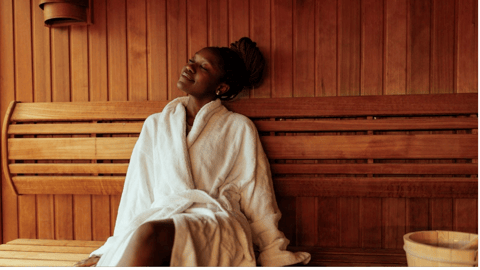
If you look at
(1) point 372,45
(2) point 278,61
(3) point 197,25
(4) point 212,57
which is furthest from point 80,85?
(1) point 372,45

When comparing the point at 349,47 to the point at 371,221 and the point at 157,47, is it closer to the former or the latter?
the point at 371,221

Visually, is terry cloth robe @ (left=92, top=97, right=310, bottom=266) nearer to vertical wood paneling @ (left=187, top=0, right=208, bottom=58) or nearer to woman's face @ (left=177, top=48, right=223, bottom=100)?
woman's face @ (left=177, top=48, right=223, bottom=100)

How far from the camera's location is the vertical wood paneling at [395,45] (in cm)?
188

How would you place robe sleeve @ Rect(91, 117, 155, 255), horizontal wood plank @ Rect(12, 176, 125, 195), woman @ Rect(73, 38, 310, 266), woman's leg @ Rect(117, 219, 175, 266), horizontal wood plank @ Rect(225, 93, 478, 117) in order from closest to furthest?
1. woman's leg @ Rect(117, 219, 175, 266)
2. woman @ Rect(73, 38, 310, 266)
3. robe sleeve @ Rect(91, 117, 155, 255)
4. horizontal wood plank @ Rect(225, 93, 478, 117)
5. horizontal wood plank @ Rect(12, 176, 125, 195)

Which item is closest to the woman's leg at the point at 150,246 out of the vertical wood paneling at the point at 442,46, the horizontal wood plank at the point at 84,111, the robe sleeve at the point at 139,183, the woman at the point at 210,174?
the woman at the point at 210,174

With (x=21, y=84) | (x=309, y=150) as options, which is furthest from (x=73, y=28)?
(x=309, y=150)

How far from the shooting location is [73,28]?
2.13 metres

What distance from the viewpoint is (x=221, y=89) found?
6.02ft

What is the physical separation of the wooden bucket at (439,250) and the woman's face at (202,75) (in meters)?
1.02

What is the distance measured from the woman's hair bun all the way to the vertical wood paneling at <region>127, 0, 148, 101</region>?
51cm

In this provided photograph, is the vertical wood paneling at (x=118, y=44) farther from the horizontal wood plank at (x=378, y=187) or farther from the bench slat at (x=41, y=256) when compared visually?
the horizontal wood plank at (x=378, y=187)

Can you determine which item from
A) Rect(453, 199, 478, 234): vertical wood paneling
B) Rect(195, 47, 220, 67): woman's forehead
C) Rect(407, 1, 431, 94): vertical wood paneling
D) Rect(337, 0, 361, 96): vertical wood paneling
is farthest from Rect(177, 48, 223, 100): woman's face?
Rect(453, 199, 478, 234): vertical wood paneling

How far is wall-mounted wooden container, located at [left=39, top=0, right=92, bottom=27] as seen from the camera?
1.97 metres

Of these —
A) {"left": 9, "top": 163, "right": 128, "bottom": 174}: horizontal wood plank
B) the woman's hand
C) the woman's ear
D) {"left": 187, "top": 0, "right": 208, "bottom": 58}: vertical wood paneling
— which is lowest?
the woman's hand
